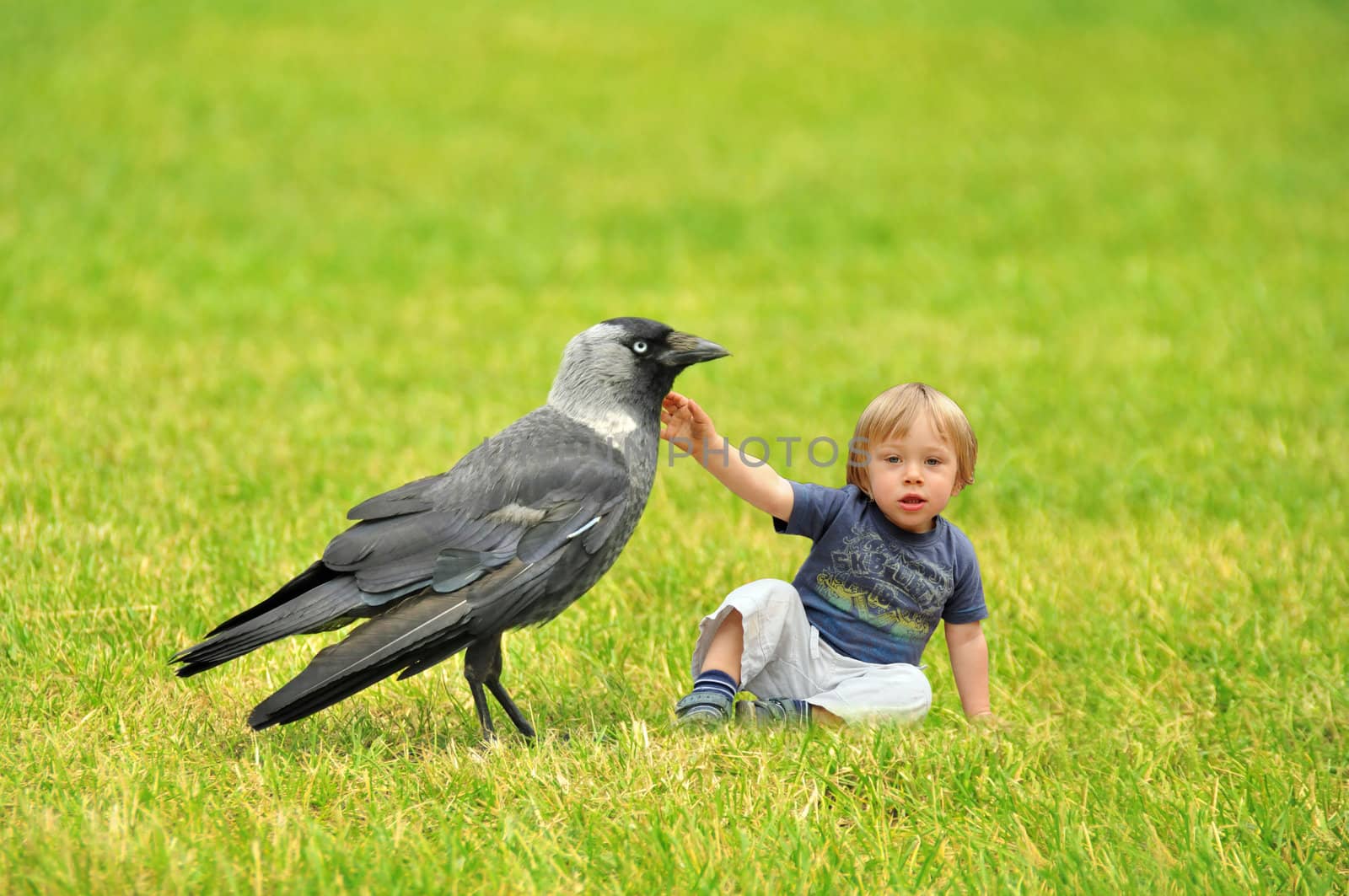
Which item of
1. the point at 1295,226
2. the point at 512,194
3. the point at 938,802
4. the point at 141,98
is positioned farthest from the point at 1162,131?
the point at 938,802

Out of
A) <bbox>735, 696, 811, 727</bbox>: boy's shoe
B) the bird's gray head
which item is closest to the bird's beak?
the bird's gray head

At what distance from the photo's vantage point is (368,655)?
3.36m

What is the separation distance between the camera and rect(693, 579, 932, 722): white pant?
377 cm

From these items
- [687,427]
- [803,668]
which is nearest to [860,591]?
[803,668]

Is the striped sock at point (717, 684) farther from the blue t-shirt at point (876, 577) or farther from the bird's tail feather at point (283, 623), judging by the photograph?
the bird's tail feather at point (283, 623)

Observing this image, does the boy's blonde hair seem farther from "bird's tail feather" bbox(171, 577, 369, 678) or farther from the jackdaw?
"bird's tail feather" bbox(171, 577, 369, 678)

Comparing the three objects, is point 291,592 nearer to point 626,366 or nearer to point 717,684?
point 626,366

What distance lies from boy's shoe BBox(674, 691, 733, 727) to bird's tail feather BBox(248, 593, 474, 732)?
0.68 m

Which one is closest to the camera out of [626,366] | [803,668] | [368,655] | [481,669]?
[368,655]

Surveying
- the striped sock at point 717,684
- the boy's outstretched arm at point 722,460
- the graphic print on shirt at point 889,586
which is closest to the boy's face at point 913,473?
the graphic print on shirt at point 889,586

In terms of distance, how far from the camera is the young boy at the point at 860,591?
379cm

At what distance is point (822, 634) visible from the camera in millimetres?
3945

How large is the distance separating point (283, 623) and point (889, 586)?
163cm

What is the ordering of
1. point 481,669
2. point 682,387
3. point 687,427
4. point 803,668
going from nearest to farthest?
point 481,669, point 803,668, point 687,427, point 682,387
